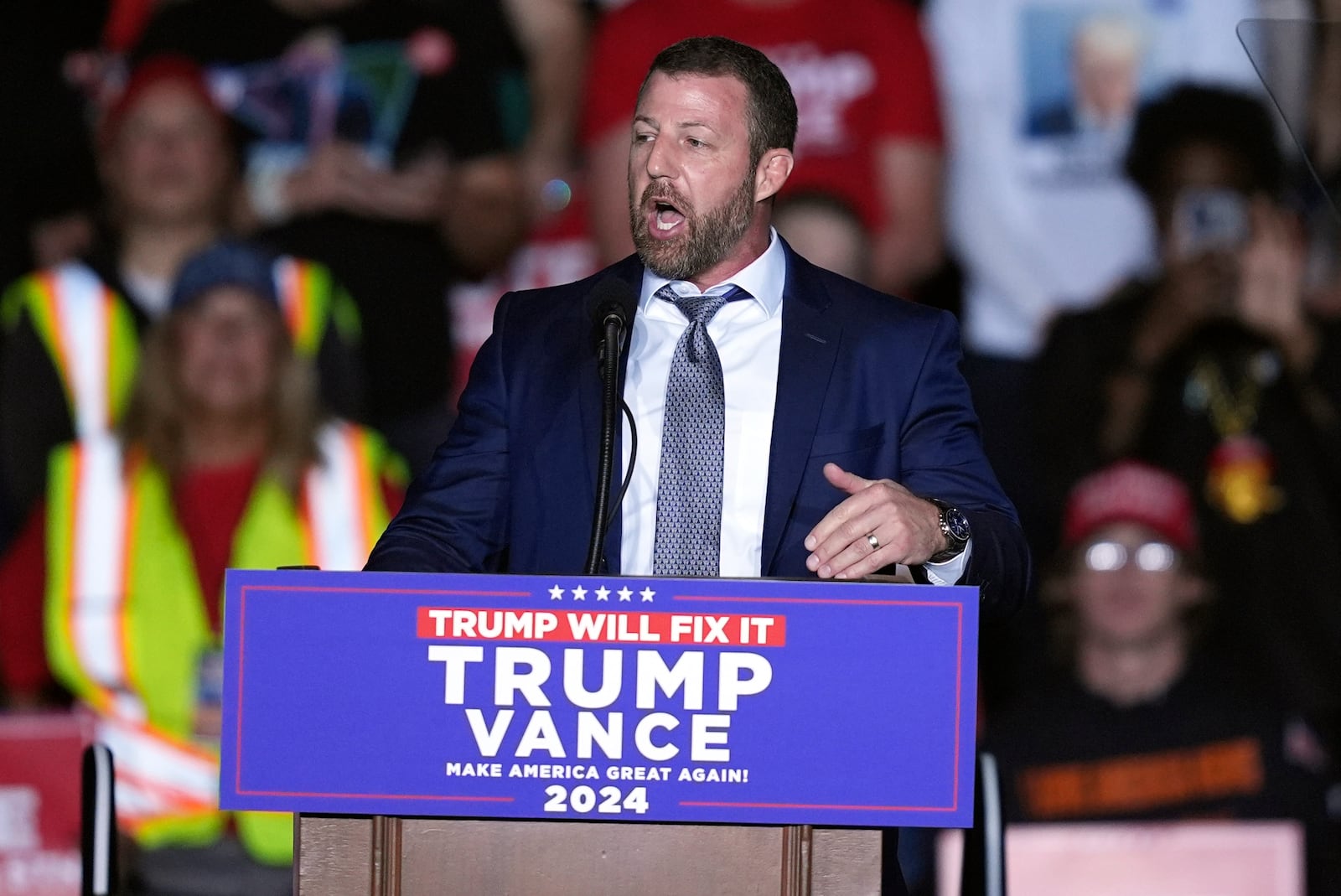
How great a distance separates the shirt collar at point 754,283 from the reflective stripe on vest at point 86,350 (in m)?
3.02

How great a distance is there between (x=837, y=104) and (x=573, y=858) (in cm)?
335

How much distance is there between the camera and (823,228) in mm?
4723

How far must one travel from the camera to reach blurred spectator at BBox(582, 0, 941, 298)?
4.77 meters

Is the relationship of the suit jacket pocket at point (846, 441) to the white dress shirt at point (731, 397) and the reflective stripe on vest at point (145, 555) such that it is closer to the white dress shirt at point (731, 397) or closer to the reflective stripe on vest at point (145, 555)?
the white dress shirt at point (731, 397)

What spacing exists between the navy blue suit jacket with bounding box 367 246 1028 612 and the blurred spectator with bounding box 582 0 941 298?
2508 mm

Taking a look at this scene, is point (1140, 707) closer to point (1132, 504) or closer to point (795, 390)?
point (1132, 504)

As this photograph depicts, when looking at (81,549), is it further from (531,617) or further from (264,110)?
(531,617)

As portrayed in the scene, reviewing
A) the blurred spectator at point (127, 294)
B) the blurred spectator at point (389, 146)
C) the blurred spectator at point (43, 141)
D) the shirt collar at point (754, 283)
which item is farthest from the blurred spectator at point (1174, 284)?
the blurred spectator at point (43, 141)

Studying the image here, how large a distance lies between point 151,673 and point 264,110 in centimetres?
161

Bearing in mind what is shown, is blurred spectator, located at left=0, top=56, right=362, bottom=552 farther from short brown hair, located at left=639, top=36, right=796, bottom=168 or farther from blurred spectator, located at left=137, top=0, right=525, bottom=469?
short brown hair, located at left=639, top=36, right=796, bottom=168

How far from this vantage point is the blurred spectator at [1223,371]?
4.83 metres

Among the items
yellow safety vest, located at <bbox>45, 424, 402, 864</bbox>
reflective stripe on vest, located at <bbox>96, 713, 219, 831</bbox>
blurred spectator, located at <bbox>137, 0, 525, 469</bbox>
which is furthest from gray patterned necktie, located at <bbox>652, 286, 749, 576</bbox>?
reflective stripe on vest, located at <bbox>96, 713, 219, 831</bbox>

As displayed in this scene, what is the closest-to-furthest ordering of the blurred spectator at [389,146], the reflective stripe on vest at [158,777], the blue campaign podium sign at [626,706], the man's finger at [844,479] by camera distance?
the blue campaign podium sign at [626,706]
the man's finger at [844,479]
the reflective stripe on vest at [158,777]
the blurred spectator at [389,146]

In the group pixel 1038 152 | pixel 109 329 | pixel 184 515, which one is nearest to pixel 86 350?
pixel 109 329
